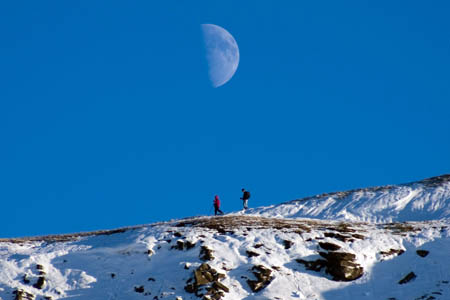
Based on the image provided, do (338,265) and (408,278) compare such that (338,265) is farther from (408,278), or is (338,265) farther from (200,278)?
(200,278)

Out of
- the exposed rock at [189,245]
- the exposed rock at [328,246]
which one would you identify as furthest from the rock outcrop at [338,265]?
the exposed rock at [189,245]

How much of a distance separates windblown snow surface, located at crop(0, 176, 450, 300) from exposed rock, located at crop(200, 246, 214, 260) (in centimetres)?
5

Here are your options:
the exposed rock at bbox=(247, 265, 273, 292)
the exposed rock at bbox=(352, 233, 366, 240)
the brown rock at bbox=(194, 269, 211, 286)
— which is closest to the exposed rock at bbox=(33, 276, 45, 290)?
the brown rock at bbox=(194, 269, 211, 286)

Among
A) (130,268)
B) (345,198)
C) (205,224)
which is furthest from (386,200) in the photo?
(130,268)

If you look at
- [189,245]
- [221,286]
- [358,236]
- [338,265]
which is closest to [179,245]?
[189,245]

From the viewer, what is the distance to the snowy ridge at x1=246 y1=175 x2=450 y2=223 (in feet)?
125

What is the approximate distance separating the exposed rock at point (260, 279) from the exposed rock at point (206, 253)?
2.02 m

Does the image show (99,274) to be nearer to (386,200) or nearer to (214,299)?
(214,299)

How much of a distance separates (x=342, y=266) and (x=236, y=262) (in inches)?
176

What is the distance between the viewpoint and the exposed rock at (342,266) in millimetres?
22422

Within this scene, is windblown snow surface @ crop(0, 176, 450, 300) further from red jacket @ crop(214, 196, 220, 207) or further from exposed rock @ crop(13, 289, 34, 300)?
red jacket @ crop(214, 196, 220, 207)

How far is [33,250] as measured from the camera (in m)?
27.5

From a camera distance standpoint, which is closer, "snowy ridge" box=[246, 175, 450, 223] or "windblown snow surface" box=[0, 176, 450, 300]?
"windblown snow surface" box=[0, 176, 450, 300]

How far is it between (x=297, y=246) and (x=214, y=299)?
19.1ft
